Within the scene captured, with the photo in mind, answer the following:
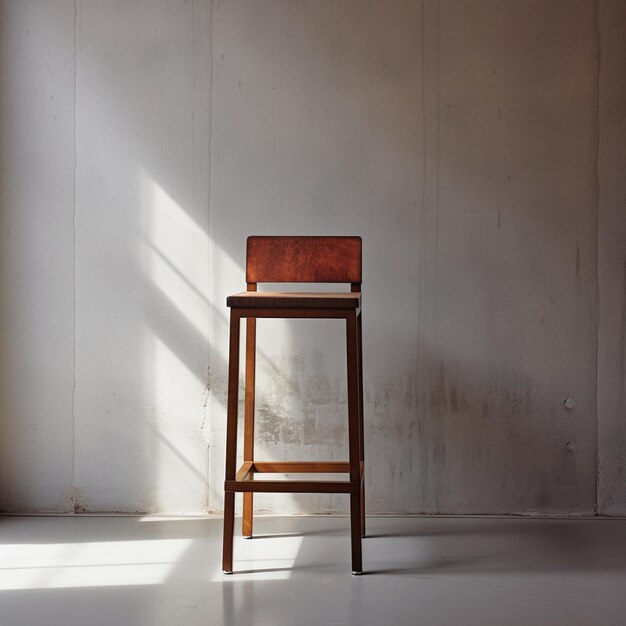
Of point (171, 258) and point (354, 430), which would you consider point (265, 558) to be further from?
point (171, 258)

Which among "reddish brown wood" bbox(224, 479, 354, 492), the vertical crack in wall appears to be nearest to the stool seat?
"reddish brown wood" bbox(224, 479, 354, 492)

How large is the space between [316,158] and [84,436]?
1581 mm

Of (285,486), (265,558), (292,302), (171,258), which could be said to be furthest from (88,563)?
(171,258)

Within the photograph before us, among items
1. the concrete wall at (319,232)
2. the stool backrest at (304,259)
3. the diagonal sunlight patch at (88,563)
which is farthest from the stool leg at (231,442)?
the concrete wall at (319,232)

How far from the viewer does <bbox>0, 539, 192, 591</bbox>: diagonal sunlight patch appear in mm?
2664

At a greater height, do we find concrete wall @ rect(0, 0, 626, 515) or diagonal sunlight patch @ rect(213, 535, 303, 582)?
concrete wall @ rect(0, 0, 626, 515)

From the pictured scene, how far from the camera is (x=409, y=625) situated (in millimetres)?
2271

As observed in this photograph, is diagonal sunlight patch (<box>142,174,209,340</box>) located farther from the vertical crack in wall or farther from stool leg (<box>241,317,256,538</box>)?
the vertical crack in wall

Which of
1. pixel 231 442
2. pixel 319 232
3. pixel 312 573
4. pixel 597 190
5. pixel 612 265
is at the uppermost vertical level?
pixel 597 190

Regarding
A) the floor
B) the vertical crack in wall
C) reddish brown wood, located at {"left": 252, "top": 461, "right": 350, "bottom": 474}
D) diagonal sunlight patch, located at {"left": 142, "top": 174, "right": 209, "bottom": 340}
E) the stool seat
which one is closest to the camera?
the floor

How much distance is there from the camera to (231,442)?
8.77ft

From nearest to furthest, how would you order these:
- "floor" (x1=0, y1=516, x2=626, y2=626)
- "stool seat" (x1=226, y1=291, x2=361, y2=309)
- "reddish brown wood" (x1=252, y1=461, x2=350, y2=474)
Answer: "floor" (x1=0, y1=516, x2=626, y2=626)
"stool seat" (x1=226, y1=291, x2=361, y2=309)
"reddish brown wood" (x1=252, y1=461, x2=350, y2=474)

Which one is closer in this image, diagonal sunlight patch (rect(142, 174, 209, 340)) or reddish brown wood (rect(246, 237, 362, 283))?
reddish brown wood (rect(246, 237, 362, 283))

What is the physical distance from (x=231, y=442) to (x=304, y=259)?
0.83 metres
